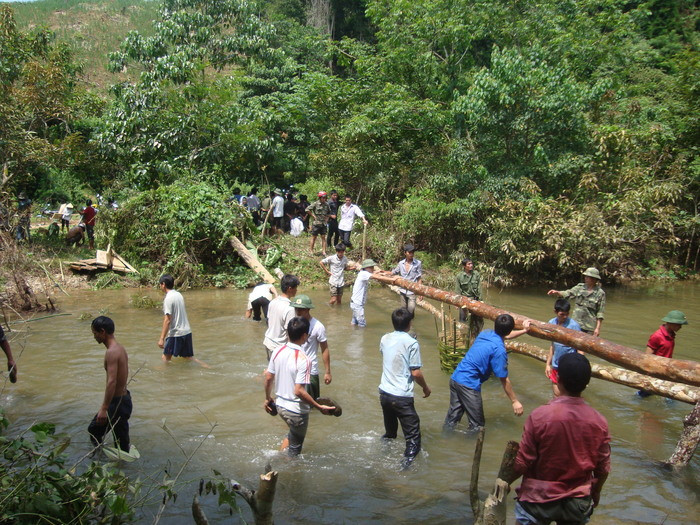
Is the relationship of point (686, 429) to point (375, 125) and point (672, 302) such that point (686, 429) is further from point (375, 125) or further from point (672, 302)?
point (375, 125)

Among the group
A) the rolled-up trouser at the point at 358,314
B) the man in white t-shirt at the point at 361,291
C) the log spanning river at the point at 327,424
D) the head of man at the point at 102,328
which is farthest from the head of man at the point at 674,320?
the head of man at the point at 102,328

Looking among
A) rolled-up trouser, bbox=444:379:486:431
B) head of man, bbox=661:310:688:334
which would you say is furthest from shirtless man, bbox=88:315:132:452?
head of man, bbox=661:310:688:334

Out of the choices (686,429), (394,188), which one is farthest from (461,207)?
(686,429)

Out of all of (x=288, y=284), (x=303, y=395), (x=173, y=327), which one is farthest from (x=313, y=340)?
(x=173, y=327)

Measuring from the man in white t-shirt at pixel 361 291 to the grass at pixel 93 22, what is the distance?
105 feet

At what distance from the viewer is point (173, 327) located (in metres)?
8.21

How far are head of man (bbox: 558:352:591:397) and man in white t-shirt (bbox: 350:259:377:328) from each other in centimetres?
716

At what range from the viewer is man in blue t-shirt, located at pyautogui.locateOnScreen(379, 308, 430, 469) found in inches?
219

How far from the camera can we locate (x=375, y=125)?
17.5m

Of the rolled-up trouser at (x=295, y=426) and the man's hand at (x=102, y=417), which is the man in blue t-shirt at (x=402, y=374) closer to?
the rolled-up trouser at (x=295, y=426)

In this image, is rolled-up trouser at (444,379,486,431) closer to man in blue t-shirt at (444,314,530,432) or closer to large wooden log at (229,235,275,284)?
man in blue t-shirt at (444,314,530,432)

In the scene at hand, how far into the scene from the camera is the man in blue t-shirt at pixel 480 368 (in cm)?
577

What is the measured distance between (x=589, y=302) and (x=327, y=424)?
4.32 meters

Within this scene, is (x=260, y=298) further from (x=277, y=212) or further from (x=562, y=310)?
(x=277, y=212)
